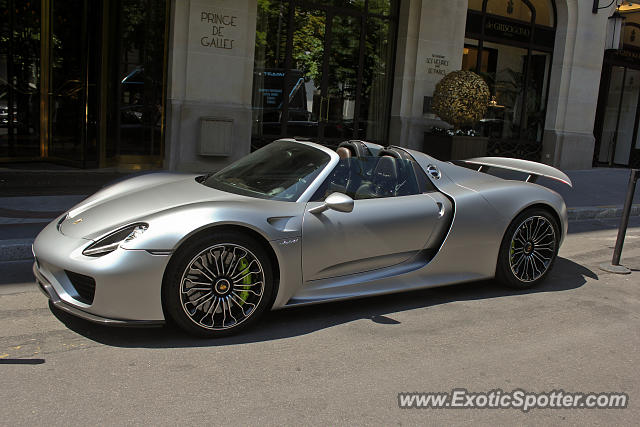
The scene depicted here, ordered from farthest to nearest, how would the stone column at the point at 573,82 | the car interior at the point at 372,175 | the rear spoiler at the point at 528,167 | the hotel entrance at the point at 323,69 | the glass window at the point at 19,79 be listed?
the stone column at the point at 573,82
the hotel entrance at the point at 323,69
the glass window at the point at 19,79
the rear spoiler at the point at 528,167
the car interior at the point at 372,175

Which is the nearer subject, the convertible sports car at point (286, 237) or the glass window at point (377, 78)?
the convertible sports car at point (286, 237)

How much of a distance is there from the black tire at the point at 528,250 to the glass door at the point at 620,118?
13465 millimetres

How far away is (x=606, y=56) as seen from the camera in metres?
16.5

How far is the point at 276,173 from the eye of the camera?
469cm

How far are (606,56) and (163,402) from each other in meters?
16.7

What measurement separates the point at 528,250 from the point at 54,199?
593cm

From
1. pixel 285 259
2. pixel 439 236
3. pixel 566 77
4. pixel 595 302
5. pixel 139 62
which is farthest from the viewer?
pixel 566 77

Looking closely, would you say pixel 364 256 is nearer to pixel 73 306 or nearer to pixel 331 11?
pixel 73 306

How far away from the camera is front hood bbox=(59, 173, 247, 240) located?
394cm

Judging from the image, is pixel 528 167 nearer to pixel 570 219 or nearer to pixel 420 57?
pixel 570 219

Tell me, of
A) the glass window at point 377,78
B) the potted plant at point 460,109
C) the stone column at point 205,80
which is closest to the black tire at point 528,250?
the stone column at point 205,80

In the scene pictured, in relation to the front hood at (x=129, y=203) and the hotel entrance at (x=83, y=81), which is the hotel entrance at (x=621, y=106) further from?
the front hood at (x=129, y=203)

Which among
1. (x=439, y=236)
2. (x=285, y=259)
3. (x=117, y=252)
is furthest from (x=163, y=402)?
(x=439, y=236)

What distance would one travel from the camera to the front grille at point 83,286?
3.66 meters
